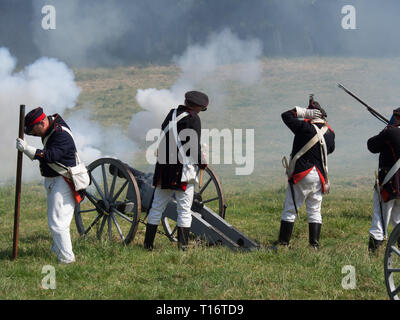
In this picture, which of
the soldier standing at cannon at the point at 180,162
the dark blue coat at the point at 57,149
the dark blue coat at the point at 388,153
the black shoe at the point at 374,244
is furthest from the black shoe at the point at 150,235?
the dark blue coat at the point at 388,153

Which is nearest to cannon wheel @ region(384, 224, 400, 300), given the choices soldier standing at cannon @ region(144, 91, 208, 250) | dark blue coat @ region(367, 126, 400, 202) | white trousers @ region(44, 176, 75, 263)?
dark blue coat @ region(367, 126, 400, 202)

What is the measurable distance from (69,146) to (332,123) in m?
38.6

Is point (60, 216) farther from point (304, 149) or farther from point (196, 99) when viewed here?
point (304, 149)

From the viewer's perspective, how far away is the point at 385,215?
20.2 ft

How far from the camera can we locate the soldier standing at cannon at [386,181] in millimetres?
5965

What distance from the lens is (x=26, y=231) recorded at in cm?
810

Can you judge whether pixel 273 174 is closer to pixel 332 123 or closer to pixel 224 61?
pixel 332 123

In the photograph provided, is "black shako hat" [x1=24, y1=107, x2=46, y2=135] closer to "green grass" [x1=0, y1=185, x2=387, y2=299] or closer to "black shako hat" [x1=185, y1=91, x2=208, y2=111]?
"green grass" [x1=0, y1=185, x2=387, y2=299]

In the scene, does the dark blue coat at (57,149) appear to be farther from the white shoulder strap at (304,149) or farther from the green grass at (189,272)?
the white shoulder strap at (304,149)

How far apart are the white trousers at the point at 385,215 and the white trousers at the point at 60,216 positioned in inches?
125

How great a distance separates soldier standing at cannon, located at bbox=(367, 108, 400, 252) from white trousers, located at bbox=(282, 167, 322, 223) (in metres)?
0.62

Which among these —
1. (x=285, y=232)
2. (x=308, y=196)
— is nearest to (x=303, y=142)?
(x=308, y=196)

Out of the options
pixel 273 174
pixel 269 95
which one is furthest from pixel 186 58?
pixel 273 174

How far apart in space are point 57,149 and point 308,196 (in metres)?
2.78
